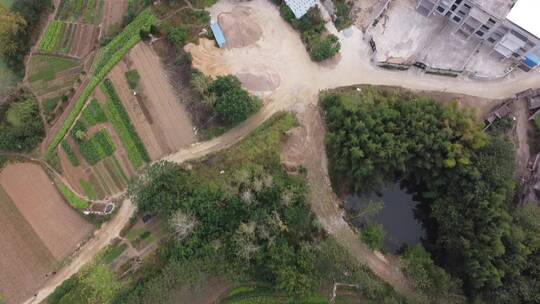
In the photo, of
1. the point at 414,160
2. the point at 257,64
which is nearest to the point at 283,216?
the point at 414,160

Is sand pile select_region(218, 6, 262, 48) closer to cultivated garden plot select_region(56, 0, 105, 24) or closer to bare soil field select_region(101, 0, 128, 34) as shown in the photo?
bare soil field select_region(101, 0, 128, 34)

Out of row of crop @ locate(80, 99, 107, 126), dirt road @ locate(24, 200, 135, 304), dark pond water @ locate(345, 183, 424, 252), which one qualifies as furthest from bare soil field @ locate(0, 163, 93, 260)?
dark pond water @ locate(345, 183, 424, 252)

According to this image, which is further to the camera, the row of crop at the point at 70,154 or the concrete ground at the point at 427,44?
the row of crop at the point at 70,154

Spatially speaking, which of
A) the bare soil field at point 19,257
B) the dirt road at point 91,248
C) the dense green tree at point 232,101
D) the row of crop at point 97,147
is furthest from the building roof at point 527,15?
the bare soil field at point 19,257

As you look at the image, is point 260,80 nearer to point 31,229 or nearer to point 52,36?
point 52,36

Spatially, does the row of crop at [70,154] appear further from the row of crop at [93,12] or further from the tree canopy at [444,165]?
the tree canopy at [444,165]

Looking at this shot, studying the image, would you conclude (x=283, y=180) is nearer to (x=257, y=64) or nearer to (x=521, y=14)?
(x=257, y=64)
